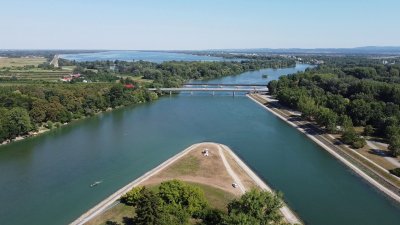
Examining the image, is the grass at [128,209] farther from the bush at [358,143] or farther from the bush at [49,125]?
the bush at [49,125]

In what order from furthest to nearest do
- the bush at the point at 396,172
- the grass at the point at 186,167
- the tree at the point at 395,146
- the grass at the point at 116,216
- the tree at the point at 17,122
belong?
the tree at the point at 17,122 → the tree at the point at 395,146 → the grass at the point at 186,167 → the bush at the point at 396,172 → the grass at the point at 116,216

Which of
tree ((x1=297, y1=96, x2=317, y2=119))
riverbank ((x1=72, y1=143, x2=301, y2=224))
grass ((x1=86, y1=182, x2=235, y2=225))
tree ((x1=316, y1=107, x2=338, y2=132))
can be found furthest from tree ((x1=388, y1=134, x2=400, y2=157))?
grass ((x1=86, y1=182, x2=235, y2=225))

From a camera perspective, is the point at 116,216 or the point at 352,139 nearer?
the point at 116,216

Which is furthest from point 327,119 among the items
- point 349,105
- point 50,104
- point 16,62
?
point 16,62

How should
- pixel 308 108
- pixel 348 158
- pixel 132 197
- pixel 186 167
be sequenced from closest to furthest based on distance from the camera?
1. pixel 132 197
2. pixel 186 167
3. pixel 348 158
4. pixel 308 108

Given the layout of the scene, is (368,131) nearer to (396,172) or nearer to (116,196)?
(396,172)

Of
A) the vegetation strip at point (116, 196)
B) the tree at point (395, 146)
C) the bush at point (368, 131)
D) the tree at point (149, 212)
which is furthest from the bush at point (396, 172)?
the tree at point (149, 212)
